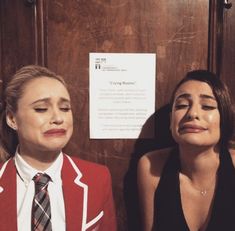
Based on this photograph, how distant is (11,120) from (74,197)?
0.34 meters

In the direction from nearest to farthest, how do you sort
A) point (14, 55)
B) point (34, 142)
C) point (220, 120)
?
point (34, 142) → point (220, 120) → point (14, 55)

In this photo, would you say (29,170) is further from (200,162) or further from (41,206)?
(200,162)

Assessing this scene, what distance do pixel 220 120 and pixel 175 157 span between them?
260 millimetres

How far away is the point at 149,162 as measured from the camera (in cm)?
129

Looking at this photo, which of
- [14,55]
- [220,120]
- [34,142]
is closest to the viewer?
[34,142]

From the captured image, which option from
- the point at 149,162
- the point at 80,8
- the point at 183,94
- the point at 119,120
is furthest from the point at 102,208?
the point at 80,8

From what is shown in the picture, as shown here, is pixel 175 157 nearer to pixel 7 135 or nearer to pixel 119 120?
pixel 119 120

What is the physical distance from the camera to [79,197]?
108 centimetres

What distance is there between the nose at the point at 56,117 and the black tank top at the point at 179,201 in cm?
50

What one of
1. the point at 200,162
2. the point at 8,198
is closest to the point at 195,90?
the point at 200,162

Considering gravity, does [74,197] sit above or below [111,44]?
below

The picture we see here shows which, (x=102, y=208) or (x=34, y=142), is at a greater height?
(x=34, y=142)

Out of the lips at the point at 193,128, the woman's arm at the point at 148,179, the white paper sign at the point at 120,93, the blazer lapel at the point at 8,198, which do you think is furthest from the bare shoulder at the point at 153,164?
the blazer lapel at the point at 8,198

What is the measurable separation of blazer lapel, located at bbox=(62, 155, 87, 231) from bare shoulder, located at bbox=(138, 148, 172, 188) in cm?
29
